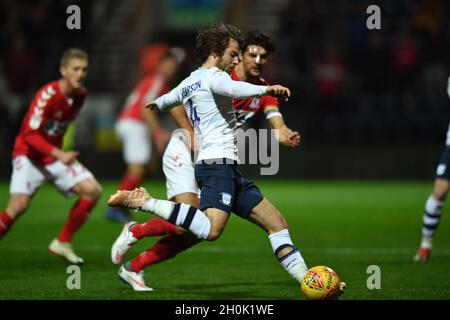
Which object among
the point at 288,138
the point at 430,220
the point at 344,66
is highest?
the point at 288,138

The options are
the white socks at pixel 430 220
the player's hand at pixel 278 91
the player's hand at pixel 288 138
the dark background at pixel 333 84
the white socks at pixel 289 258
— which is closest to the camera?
the player's hand at pixel 278 91

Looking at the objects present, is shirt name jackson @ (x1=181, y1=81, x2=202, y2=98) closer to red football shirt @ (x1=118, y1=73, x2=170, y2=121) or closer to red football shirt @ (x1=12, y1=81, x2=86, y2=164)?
red football shirt @ (x1=12, y1=81, x2=86, y2=164)

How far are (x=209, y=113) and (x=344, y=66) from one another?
12999 millimetres

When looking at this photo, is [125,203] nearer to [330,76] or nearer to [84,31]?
[330,76]

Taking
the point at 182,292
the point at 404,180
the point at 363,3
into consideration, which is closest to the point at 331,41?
the point at 363,3

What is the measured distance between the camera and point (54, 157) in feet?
28.1

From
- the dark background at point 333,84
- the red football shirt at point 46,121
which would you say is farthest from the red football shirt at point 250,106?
the dark background at point 333,84

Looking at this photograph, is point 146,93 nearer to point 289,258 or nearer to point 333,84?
point 289,258

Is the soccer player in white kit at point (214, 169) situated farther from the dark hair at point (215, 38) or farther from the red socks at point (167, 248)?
the red socks at point (167, 248)

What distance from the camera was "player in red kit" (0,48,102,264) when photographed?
28.7 feet

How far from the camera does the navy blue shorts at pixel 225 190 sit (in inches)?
261

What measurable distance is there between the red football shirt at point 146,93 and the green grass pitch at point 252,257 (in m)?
1.43
